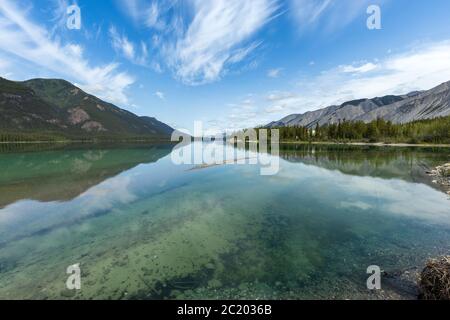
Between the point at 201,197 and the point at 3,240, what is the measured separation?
17412mm

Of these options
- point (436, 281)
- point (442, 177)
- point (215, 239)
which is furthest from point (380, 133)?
point (436, 281)

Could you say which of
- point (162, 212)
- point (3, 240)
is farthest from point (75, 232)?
point (162, 212)

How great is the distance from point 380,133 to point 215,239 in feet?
479

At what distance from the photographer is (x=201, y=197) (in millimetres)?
28859

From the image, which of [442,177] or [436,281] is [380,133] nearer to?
[442,177]

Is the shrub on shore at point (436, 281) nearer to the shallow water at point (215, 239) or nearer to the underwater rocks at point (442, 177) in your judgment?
the shallow water at point (215, 239)

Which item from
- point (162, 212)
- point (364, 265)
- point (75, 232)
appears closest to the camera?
point (364, 265)

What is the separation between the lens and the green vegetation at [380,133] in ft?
361

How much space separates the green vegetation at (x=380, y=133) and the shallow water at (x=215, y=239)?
105282mm

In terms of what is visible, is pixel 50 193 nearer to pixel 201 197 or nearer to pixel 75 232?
pixel 75 232

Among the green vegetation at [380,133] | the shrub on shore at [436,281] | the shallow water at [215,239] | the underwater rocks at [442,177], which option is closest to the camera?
the shrub on shore at [436,281]

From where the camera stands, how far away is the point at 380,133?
13312 cm

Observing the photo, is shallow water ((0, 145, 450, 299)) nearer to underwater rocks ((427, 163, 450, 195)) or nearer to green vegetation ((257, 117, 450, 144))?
underwater rocks ((427, 163, 450, 195))

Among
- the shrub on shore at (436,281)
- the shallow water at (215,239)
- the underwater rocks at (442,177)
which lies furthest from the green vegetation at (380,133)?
the shrub on shore at (436,281)
